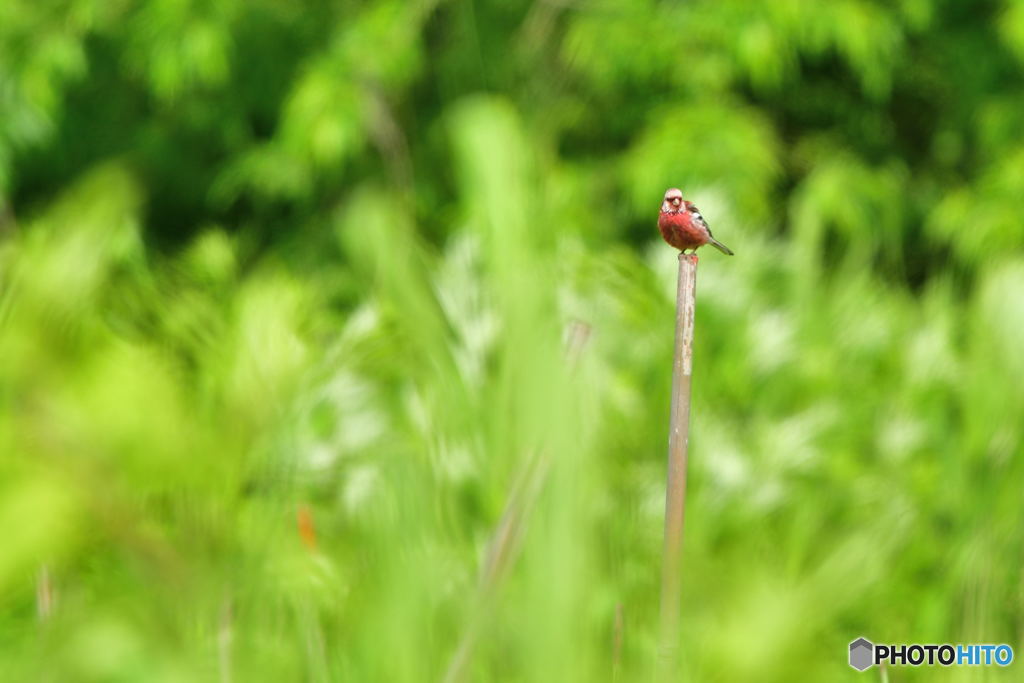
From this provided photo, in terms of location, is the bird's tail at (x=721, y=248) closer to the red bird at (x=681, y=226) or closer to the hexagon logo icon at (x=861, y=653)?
the red bird at (x=681, y=226)

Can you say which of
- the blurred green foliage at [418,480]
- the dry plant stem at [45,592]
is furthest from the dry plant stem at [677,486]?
the dry plant stem at [45,592]

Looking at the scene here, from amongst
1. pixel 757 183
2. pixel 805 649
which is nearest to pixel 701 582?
pixel 805 649

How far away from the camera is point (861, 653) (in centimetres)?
33

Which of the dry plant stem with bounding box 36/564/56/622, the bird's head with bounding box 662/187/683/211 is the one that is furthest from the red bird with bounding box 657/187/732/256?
the dry plant stem with bounding box 36/564/56/622

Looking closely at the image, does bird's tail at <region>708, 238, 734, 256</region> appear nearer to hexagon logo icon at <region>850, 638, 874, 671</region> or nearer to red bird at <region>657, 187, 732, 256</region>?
red bird at <region>657, 187, 732, 256</region>

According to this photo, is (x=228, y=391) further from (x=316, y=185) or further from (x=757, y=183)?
(x=316, y=185)

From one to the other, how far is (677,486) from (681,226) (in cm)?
21

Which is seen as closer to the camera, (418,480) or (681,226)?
(418,480)
